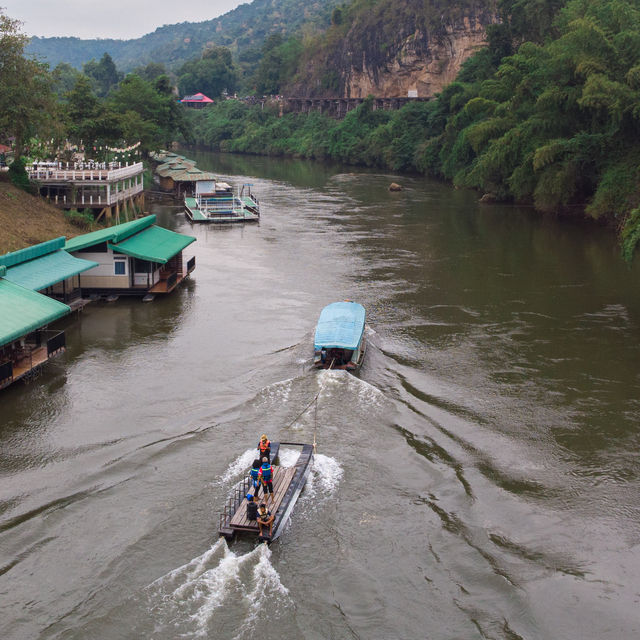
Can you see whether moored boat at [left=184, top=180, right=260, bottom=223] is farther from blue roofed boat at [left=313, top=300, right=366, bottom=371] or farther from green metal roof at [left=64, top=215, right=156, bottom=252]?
blue roofed boat at [left=313, top=300, right=366, bottom=371]

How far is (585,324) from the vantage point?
113 ft

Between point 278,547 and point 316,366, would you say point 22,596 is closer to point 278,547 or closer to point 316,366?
point 278,547

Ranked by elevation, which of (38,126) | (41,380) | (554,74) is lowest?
(41,380)

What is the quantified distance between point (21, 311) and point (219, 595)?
14903 millimetres

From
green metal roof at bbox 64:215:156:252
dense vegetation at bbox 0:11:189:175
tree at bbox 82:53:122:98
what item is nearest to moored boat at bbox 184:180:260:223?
dense vegetation at bbox 0:11:189:175

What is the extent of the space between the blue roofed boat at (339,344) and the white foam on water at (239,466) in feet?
21.8

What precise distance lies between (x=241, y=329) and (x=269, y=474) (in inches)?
617

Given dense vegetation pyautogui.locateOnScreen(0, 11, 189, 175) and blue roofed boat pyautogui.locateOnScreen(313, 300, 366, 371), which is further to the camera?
dense vegetation pyautogui.locateOnScreen(0, 11, 189, 175)

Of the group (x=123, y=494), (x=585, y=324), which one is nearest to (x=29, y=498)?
(x=123, y=494)

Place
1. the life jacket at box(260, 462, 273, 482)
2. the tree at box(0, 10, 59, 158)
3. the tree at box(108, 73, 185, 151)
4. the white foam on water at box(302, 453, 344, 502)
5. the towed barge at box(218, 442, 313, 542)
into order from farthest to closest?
the tree at box(108, 73, 185, 151) → the tree at box(0, 10, 59, 158) → the white foam on water at box(302, 453, 344, 502) → the life jacket at box(260, 462, 273, 482) → the towed barge at box(218, 442, 313, 542)

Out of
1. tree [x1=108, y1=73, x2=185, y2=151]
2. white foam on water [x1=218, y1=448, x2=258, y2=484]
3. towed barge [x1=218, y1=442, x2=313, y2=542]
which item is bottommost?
white foam on water [x1=218, y1=448, x2=258, y2=484]

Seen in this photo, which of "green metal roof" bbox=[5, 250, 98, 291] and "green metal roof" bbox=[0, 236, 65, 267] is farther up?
"green metal roof" bbox=[0, 236, 65, 267]

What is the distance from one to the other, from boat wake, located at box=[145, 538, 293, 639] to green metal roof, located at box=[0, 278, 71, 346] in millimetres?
11414

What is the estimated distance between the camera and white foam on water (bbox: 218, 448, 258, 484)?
20.7m
